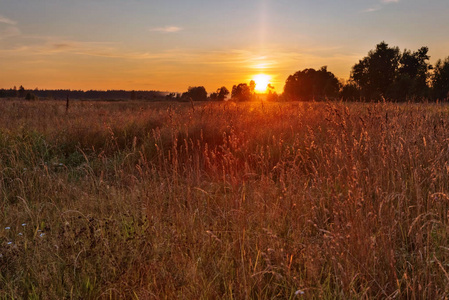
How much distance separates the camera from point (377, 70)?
5778cm

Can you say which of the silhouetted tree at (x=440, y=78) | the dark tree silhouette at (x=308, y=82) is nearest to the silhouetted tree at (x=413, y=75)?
the silhouetted tree at (x=440, y=78)

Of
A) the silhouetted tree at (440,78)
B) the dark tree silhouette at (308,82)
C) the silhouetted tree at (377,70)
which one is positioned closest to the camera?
the silhouetted tree at (440,78)

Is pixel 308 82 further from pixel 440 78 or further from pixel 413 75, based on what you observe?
pixel 440 78

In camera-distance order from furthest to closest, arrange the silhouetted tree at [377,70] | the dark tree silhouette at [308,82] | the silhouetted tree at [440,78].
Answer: the dark tree silhouette at [308,82], the silhouetted tree at [377,70], the silhouetted tree at [440,78]

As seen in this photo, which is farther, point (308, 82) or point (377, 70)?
point (308, 82)

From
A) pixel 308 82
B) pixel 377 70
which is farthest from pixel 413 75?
pixel 308 82

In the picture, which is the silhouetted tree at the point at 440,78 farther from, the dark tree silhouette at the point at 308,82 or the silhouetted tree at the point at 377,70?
the dark tree silhouette at the point at 308,82

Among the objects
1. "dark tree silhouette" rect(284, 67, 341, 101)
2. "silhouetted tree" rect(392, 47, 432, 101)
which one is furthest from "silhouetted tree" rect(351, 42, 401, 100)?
"dark tree silhouette" rect(284, 67, 341, 101)

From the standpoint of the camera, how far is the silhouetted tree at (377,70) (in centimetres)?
5734

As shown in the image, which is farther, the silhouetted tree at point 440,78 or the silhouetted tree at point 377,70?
the silhouetted tree at point 377,70

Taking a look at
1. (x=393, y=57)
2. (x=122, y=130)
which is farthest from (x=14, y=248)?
(x=393, y=57)

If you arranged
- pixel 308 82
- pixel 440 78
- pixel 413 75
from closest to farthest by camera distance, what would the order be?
pixel 440 78
pixel 413 75
pixel 308 82

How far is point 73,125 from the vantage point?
9375 millimetres

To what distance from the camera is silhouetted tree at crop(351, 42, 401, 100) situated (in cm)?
5734
